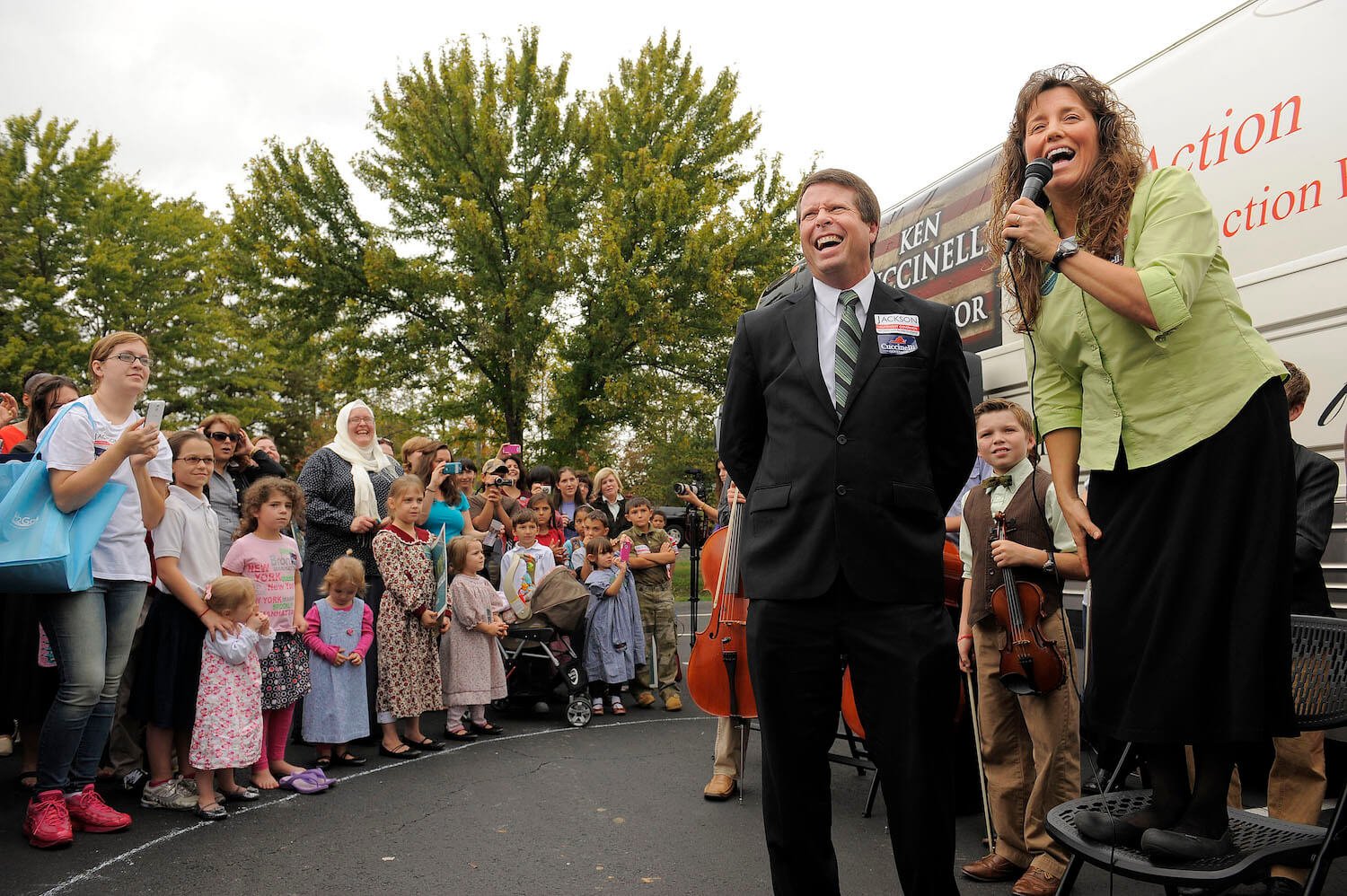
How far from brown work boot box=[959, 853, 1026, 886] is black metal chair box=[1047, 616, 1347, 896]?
1449mm

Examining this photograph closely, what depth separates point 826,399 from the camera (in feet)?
8.08

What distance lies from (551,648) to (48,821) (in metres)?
4.00

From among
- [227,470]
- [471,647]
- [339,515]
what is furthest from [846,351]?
[227,470]

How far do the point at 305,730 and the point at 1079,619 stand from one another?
14.8 ft

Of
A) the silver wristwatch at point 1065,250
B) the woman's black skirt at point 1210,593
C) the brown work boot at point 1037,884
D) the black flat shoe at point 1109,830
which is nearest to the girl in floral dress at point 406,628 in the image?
the brown work boot at point 1037,884

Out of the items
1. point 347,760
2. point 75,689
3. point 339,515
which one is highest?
point 339,515

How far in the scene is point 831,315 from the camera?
2.60 meters

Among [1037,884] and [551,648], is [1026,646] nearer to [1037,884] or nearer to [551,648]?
[1037,884]

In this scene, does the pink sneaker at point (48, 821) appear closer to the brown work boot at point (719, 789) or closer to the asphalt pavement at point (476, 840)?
the asphalt pavement at point (476, 840)

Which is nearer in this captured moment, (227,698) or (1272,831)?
(1272,831)

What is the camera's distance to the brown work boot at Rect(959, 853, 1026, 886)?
388 cm

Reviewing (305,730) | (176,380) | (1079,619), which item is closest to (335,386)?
(176,380)

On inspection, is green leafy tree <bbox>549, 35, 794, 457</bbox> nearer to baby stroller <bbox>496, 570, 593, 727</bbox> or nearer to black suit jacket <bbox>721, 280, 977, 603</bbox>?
baby stroller <bbox>496, 570, 593, 727</bbox>

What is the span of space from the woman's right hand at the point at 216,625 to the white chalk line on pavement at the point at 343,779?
89cm
